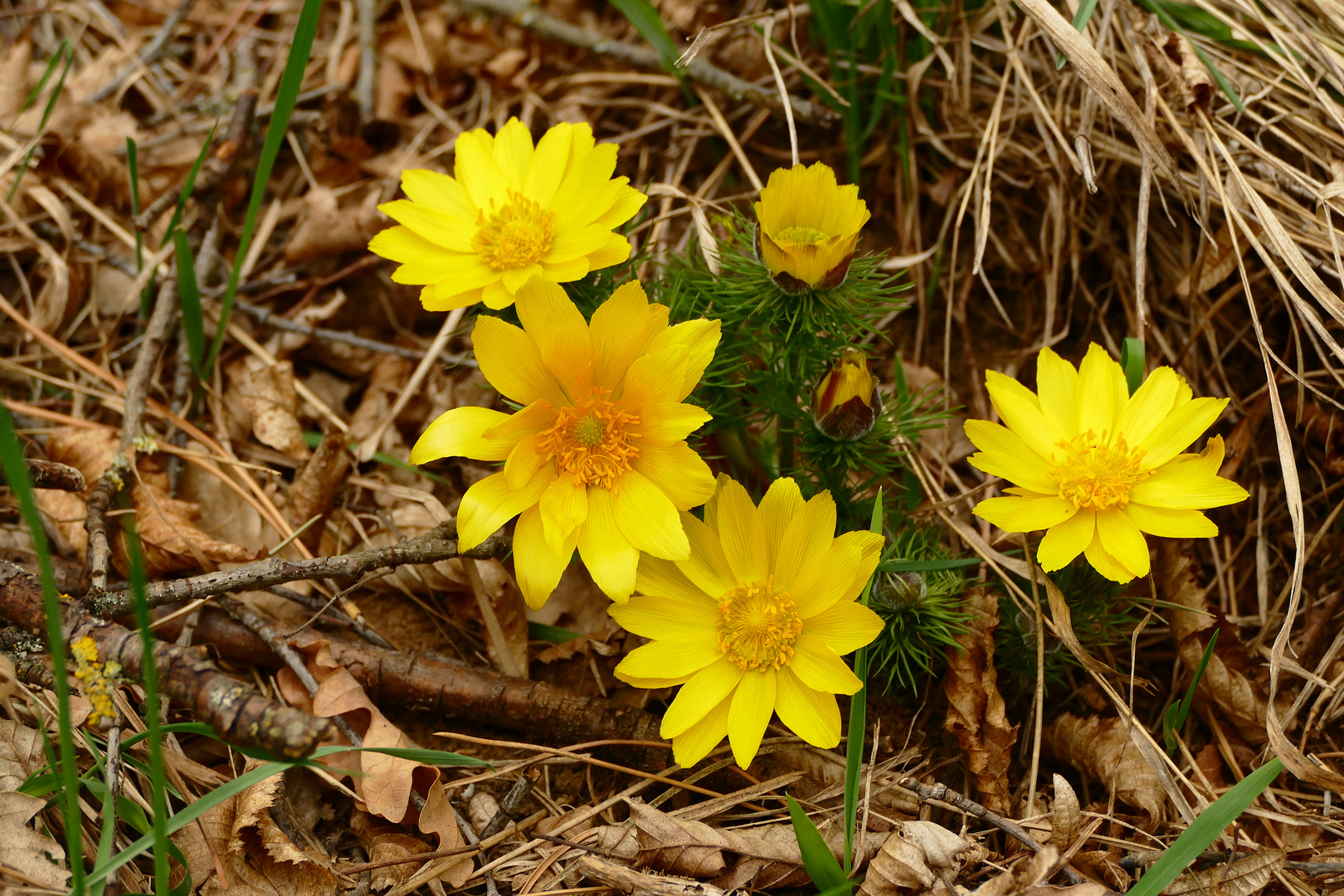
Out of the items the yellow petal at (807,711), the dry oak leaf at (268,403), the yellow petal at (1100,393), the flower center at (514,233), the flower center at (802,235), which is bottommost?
the dry oak leaf at (268,403)

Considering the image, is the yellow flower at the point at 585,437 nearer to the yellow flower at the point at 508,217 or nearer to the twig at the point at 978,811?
the yellow flower at the point at 508,217

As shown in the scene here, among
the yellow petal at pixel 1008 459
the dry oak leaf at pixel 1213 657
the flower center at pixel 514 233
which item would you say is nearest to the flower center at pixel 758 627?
the yellow petal at pixel 1008 459

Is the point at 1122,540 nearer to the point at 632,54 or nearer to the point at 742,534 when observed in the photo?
the point at 742,534

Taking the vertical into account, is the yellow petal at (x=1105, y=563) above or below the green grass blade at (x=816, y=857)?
above

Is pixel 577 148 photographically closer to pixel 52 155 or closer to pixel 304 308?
pixel 304 308

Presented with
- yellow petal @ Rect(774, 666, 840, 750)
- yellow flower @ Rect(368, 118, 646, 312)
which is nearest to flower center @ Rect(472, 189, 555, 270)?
yellow flower @ Rect(368, 118, 646, 312)

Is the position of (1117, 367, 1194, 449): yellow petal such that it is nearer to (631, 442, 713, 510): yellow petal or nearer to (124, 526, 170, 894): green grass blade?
(631, 442, 713, 510): yellow petal

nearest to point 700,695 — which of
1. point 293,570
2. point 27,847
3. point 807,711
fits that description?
point 807,711
